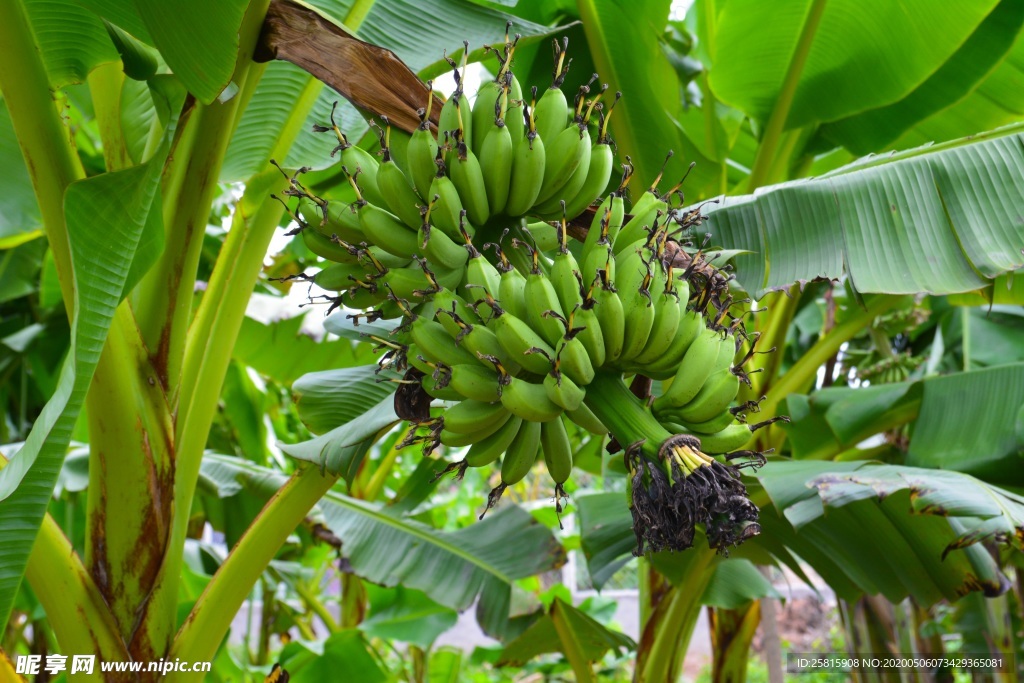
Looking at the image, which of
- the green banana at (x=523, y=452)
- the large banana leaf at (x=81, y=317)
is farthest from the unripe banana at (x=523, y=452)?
the large banana leaf at (x=81, y=317)

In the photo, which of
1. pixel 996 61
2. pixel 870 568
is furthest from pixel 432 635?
pixel 996 61

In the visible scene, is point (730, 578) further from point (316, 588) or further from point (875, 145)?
point (316, 588)

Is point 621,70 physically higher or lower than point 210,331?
higher

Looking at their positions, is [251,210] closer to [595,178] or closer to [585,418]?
[595,178]

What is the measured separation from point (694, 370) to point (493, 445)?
244 millimetres

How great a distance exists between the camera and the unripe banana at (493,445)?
0.85 meters

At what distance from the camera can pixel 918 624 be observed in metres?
3.48

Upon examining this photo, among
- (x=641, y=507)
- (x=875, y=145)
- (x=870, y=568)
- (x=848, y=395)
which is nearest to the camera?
(x=641, y=507)

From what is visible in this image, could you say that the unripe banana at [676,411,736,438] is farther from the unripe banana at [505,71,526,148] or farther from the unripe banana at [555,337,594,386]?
the unripe banana at [505,71,526,148]

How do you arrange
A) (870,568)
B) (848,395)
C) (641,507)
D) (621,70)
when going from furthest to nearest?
(848,395)
(870,568)
(621,70)
(641,507)

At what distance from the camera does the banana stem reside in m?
0.70

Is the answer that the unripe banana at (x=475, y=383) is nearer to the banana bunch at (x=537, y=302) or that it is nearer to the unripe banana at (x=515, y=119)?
the banana bunch at (x=537, y=302)

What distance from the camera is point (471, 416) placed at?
0.78m

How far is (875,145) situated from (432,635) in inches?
73.4
